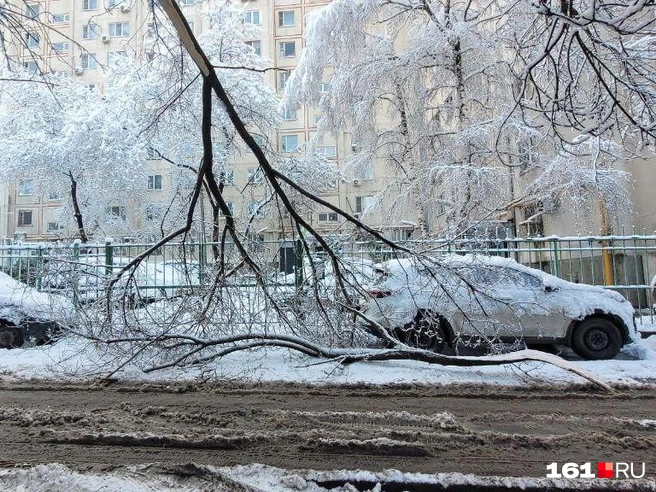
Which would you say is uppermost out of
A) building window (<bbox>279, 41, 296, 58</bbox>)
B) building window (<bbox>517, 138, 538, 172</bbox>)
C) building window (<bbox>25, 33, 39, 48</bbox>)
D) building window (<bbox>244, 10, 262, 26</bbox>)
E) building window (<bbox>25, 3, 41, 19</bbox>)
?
building window (<bbox>244, 10, 262, 26</bbox>)

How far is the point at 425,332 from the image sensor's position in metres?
6.88

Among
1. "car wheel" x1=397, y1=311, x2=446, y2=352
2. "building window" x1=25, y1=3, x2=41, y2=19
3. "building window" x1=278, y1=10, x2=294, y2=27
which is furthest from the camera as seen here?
"building window" x1=278, y1=10, x2=294, y2=27

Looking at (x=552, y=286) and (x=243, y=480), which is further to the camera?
(x=552, y=286)

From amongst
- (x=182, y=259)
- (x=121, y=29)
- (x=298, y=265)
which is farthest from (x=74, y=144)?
(x=298, y=265)

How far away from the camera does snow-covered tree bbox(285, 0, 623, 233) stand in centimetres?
1316

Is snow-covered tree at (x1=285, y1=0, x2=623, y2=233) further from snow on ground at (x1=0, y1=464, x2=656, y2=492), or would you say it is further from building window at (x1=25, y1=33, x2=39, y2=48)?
building window at (x1=25, y1=33, x2=39, y2=48)

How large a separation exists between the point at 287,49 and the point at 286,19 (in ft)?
7.72

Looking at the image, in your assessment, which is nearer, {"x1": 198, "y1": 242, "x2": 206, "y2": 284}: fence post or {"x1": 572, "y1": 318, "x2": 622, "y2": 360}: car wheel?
{"x1": 198, "y1": 242, "x2": 206, "y2": 284}: fence post

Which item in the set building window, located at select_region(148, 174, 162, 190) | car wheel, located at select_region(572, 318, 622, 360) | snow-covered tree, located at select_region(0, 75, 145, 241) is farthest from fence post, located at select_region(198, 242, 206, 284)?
building window, located at select_region(148, 174, 162, 190)

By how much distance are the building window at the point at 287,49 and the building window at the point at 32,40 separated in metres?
34.0

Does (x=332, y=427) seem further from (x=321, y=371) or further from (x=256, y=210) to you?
(x=256, y=210)

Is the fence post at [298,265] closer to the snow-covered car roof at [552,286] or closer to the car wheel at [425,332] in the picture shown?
the snow-covered car roof at [552,286]

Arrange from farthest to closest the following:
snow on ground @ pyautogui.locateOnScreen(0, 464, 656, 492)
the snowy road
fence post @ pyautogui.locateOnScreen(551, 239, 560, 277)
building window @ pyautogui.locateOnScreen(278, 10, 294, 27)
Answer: building window @ pyautogui.locateOnScreen(278, 10, 294, 27)
fence post @ pyautogui.locateOnScreen(551, 239, 560, 277)
the snowy road
snow on ground @ pyautogui.locateOnScreen(0, 464, 656, 492)

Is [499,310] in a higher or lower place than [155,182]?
lower
